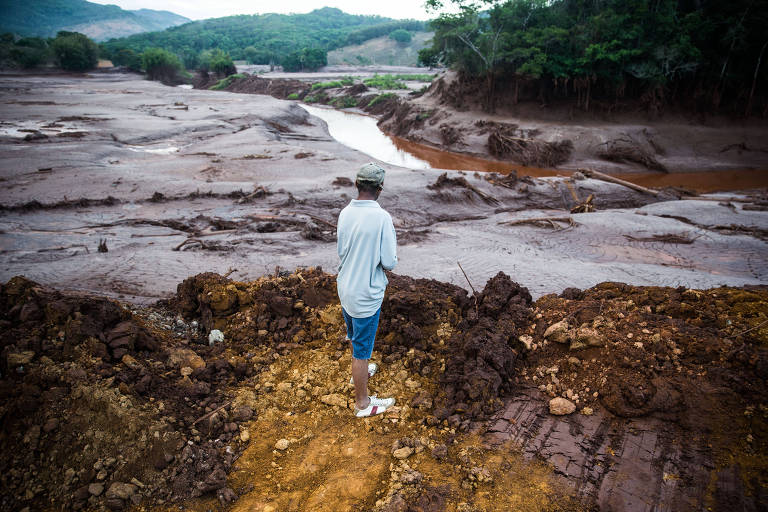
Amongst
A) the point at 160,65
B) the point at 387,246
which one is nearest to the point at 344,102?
the point at 160,65

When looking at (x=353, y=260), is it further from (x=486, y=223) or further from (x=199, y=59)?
(x=199, y=59)

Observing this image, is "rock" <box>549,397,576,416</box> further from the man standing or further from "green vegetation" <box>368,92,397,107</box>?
"green vegetation" <box>368,92,397,107</box>

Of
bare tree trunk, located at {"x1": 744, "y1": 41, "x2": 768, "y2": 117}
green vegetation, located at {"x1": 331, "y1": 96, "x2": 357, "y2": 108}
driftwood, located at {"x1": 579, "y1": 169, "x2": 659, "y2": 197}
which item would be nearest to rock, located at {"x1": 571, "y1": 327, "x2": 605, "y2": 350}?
driftwood, located at {"x1": 579, "y1": 169, "x2": 659, "y2": 197}

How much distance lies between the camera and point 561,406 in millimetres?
2861

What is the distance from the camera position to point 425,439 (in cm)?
276

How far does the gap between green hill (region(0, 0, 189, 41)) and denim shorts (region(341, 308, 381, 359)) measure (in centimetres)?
12245

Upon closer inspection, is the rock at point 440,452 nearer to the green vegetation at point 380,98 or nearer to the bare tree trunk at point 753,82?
the bare tree trunk at point 753,82

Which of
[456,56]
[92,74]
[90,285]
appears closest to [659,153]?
[456,56]

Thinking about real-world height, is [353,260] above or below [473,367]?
above

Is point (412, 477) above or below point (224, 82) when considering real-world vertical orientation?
below

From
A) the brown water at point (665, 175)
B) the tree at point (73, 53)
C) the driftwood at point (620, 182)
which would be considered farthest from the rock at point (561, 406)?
the tree at point (73, 53)

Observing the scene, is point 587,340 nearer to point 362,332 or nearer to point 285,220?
point 362,332

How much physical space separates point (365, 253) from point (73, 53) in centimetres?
4868

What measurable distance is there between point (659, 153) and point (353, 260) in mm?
18941
